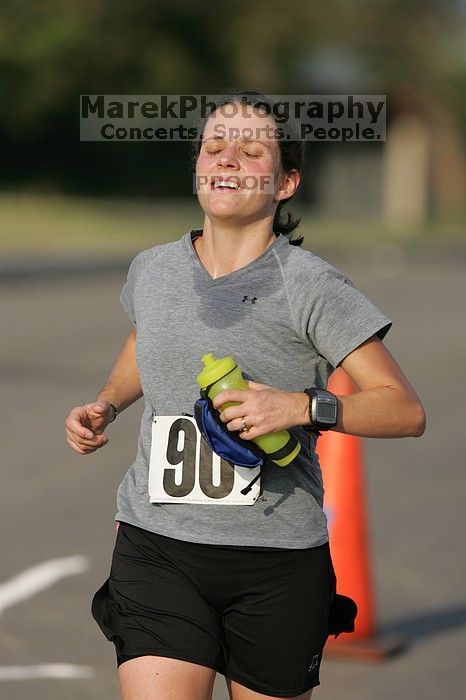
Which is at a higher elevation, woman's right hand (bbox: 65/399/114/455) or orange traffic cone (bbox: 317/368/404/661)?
woman's right hand (bbox: 65/399/114/455)

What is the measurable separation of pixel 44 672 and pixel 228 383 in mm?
2641

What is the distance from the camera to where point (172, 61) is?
48.4 metres

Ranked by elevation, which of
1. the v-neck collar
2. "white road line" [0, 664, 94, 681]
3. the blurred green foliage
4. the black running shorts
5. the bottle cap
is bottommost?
"white road line" [0, 664, 94, 681]

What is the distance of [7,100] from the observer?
1747 inches

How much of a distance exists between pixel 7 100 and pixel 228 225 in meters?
42.0

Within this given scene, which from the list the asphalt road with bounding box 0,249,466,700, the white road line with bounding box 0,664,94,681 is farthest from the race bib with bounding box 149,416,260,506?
the white road line with bounding box 0,664,94,681

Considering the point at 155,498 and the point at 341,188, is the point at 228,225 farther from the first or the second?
the point at 341,188

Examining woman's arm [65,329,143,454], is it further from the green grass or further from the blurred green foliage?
the blurred green foliage

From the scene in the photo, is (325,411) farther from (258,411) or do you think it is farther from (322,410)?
(258,411)

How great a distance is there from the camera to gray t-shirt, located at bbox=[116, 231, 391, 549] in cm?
345

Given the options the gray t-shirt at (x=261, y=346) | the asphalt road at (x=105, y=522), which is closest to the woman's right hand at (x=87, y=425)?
the gray t-shirt at (x=261, y=346)

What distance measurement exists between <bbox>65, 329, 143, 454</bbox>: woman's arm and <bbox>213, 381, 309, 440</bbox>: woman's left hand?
0.56 metres

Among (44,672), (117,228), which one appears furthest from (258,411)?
(117,228)

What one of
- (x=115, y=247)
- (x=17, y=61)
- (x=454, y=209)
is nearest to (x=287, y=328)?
(x=115, y=247)
